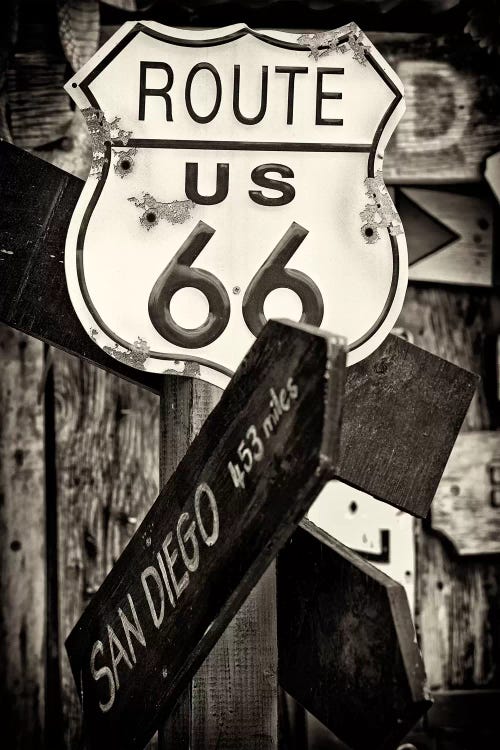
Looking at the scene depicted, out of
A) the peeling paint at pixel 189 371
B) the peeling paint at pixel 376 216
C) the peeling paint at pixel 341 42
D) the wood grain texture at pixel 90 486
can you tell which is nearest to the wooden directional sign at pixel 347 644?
the peeling paint at pixel 189 371

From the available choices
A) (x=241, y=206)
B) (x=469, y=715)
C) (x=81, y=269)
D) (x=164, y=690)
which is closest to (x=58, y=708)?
(x=469, y=715)

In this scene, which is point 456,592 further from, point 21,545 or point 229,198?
point 229,198

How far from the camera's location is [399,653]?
3.51 ft

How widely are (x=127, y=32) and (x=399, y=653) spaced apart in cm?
109

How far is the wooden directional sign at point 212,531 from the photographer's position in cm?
93

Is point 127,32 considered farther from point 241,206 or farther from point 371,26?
point 371,26

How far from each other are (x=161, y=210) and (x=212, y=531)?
56 centimetres

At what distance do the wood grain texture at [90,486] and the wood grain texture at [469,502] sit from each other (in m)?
0.93

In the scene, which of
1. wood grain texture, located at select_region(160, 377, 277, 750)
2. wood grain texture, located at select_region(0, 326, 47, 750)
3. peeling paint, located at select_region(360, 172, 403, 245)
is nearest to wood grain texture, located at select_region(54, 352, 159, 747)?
wood grain texture, located at select_region(0, 326, 47, 750)

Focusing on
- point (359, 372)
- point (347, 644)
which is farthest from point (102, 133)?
point (347, 644)

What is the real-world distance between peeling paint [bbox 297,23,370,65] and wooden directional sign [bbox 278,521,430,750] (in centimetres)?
80

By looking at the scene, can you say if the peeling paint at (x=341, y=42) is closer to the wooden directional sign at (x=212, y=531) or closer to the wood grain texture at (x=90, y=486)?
the wooden directional sign at (x=212, y=531)

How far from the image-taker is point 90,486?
8.01 ft

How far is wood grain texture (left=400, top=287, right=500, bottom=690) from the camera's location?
251 cm
